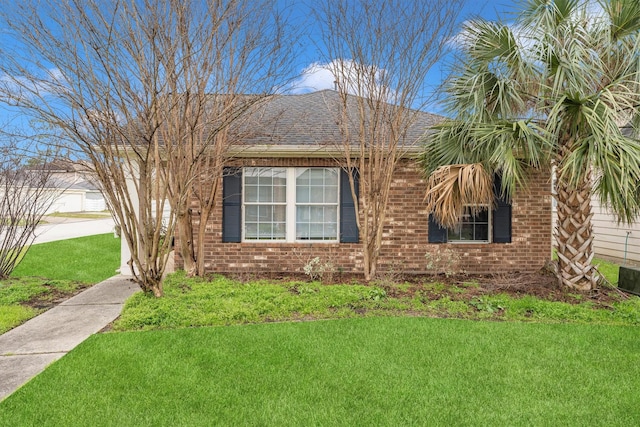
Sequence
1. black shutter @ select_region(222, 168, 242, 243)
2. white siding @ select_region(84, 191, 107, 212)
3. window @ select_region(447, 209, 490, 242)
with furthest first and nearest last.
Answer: white siding @ select_region(84, 191, 107, 212)
window @ select_region(447, 209, 490, 242)
black shutter @ select_region(222, 168, 242, 243)

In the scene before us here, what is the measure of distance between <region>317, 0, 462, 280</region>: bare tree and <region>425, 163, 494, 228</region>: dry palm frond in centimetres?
87

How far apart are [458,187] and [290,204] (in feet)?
11.0

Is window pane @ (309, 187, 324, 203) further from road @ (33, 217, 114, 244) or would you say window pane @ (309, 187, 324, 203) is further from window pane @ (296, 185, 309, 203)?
road @ (33, 217, 114, 244)

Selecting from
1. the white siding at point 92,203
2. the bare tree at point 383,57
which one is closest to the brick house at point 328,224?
the bare tree at point 383,57

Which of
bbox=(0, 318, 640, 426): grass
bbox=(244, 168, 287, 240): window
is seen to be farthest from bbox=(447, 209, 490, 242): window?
bbox=(244, 168, 287, 240): window

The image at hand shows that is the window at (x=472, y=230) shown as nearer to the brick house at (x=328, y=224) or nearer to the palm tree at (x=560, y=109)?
the brick house at (x=328, y=224)

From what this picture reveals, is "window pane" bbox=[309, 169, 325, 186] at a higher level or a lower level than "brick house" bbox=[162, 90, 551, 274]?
higher

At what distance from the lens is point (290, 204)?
779cm

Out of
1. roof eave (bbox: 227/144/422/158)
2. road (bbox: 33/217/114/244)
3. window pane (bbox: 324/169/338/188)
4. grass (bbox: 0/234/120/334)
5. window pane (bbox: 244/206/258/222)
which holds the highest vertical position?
roof eave (bbox: 227/144/422/158)

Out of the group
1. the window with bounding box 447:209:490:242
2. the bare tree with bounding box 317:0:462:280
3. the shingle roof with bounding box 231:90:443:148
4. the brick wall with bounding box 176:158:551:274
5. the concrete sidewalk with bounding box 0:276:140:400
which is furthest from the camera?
the window with bounding box 447:209:490:242

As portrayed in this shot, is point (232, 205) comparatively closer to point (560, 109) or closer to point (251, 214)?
point (251, 214)

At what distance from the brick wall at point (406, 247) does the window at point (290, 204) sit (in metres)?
0.20

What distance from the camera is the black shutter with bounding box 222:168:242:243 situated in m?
7.63

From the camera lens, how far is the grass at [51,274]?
5.55 m
